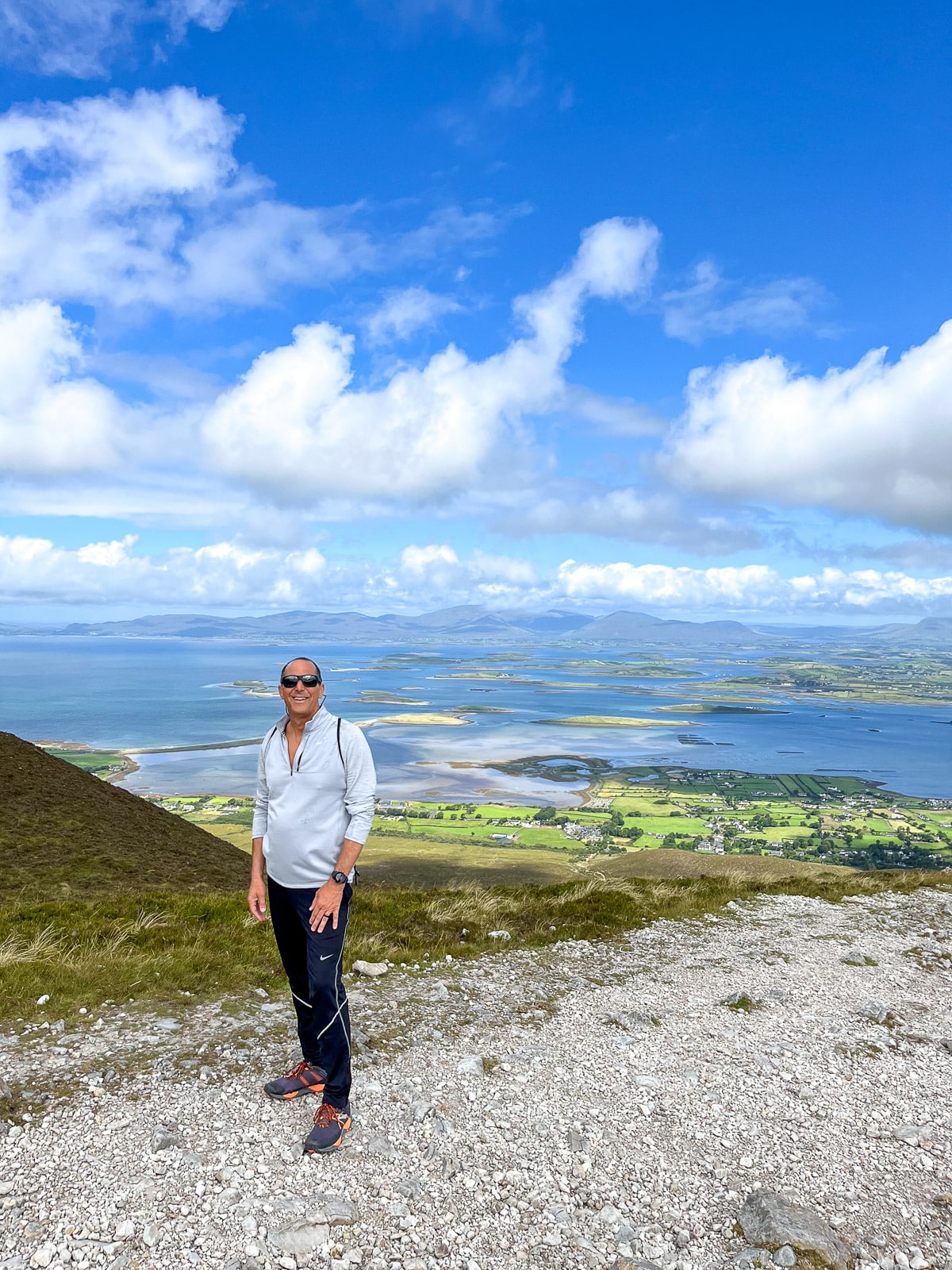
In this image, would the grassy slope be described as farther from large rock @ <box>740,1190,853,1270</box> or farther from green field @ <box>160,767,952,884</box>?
green field @ <box>160,767,952,884</box>

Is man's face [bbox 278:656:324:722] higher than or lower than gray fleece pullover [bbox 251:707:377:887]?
higher

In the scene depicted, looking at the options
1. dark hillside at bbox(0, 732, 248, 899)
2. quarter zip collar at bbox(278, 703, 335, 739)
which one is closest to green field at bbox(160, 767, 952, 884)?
dark hillside at bbox(0, 732, 248, 899)

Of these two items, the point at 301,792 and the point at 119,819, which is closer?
the point at 301,792

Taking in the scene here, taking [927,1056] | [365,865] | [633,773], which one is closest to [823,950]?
[927,1056]

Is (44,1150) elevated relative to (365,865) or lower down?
elevated

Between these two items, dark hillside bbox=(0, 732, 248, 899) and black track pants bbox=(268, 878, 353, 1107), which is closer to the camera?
black track pants bbox=(268, 878, 353, 1107)

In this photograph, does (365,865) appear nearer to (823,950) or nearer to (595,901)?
(595,901)

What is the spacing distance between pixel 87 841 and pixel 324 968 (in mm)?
16129

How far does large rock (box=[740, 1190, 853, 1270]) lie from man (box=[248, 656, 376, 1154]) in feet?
9.73

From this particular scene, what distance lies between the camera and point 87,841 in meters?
18.0

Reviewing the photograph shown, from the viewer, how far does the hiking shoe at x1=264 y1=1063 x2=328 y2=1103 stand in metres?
5.55

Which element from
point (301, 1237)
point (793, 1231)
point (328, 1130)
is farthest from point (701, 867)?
point (301, 1237)

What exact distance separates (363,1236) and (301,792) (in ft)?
9.18

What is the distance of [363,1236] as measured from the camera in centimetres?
419
